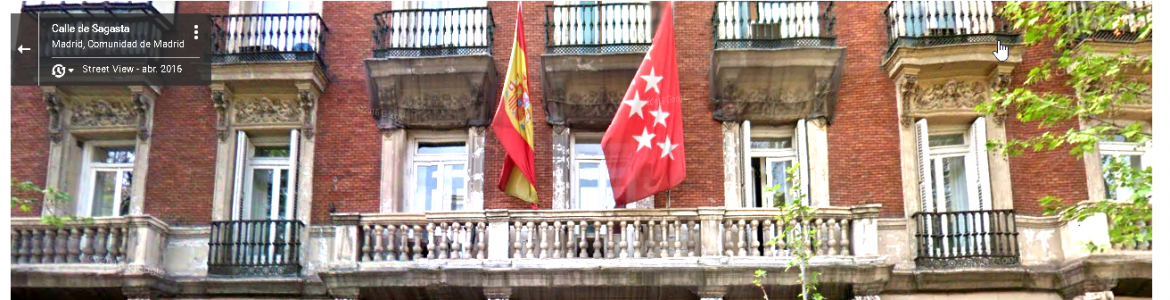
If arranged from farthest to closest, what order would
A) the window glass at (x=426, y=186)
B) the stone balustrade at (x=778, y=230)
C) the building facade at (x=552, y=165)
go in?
1. the window glass at (x=426, y=186)
2. the building facade at (x=552, y=165)
3. the stone balustrade at (x=778, y=230)

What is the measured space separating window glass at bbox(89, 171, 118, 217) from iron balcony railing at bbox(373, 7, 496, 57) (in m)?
4.71

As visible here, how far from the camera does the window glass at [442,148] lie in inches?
672

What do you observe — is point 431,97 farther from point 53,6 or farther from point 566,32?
point 53,6

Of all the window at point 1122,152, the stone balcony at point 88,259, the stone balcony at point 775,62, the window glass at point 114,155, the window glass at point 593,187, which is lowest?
the stone balcony at point 88,259

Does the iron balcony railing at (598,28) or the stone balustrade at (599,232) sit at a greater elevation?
the iron balcony railing at (598,28)

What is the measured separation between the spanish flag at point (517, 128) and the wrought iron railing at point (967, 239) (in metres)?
5.52

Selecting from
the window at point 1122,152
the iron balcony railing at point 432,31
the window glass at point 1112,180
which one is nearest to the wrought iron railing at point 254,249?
the iron balcony railing at point 432,31

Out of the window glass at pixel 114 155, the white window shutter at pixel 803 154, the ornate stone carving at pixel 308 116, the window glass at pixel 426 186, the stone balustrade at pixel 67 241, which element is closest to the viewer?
the stone balustrade at pixel 67 241

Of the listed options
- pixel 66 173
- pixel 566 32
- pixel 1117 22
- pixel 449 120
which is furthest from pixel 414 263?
pixel 1117 22

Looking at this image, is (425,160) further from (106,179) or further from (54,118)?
(54,118)

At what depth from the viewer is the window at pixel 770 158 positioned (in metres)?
16.3

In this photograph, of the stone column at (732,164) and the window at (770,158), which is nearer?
the stone column at (732,164)

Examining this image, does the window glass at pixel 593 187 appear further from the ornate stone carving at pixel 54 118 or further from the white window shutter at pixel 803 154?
the ornate stone carving at pixel 54 118

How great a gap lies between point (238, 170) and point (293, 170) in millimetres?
871
